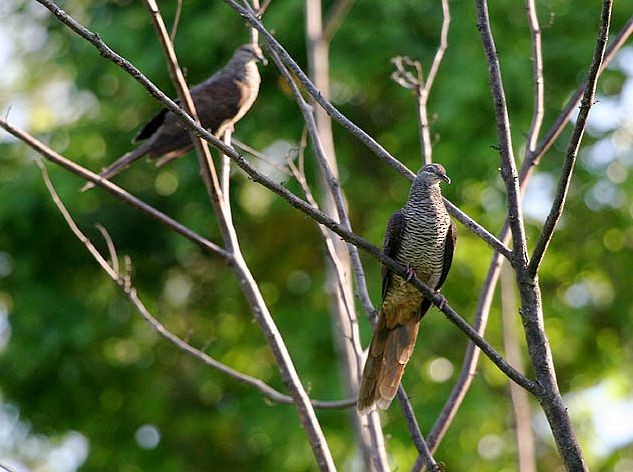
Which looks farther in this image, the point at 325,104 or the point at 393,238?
the point at 393,238

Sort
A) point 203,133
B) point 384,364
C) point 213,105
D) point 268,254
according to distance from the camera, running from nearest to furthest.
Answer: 1. point 203,133
2. point 384,364
3. point 213,105
4. point 268,254

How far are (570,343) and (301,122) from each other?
117 inches

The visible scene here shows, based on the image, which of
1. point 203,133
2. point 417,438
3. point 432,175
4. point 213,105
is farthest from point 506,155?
point 213,105

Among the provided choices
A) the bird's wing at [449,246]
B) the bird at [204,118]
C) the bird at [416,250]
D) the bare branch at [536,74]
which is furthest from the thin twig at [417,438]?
the bird at [204,118]

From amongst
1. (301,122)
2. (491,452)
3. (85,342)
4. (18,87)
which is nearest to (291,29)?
(301,122)

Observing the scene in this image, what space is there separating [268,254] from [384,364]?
228 inches

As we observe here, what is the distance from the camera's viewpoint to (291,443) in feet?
27.3

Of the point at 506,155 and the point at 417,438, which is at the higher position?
the point at 506,155

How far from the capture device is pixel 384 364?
3924 mm

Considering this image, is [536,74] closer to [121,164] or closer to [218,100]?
[121,164]

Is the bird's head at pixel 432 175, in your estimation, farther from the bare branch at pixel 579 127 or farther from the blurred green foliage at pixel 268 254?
the blurred green foliage at pixel 268 254

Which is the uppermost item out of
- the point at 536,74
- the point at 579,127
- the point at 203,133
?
the point at 536,74

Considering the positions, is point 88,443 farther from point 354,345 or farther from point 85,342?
point 354,345

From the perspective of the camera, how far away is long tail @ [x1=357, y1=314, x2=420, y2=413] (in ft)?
12.6
